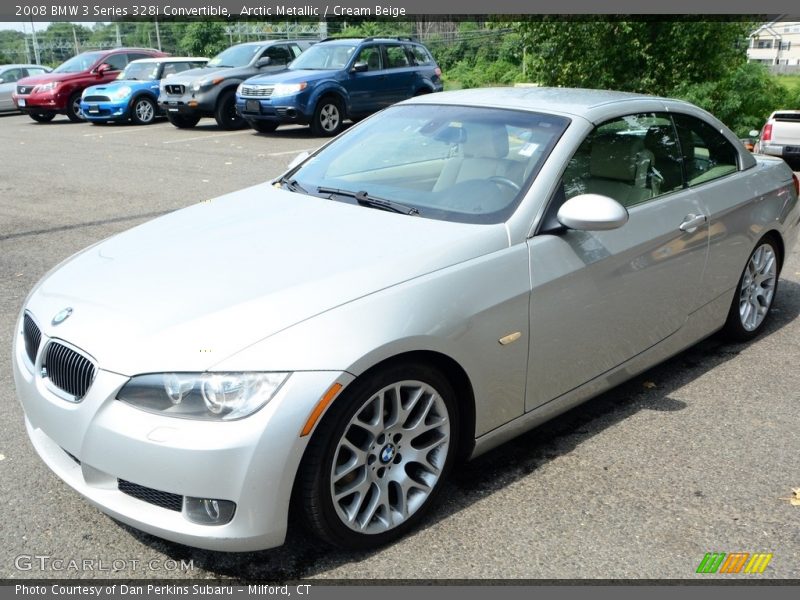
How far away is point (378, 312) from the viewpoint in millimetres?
2969

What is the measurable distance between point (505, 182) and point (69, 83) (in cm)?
2028

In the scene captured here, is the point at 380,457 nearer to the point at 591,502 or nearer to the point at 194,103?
the point at 591,502

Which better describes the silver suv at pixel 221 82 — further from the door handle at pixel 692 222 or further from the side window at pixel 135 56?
the door handle at pixel 692 222

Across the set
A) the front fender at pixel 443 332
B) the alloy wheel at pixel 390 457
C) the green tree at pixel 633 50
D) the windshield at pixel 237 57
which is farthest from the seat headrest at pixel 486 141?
the windshield at pixel 237 57

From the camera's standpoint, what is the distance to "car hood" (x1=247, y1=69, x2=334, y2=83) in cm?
1588

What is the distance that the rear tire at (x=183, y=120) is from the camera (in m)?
18.5

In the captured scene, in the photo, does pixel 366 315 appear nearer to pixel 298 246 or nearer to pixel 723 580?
pixel 298 246

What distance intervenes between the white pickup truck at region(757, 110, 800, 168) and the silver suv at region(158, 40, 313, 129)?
990 centimetres

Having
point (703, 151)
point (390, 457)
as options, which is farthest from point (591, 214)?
point (703, 151)

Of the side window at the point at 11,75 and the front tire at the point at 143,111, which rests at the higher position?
the side window at the point at 11,75

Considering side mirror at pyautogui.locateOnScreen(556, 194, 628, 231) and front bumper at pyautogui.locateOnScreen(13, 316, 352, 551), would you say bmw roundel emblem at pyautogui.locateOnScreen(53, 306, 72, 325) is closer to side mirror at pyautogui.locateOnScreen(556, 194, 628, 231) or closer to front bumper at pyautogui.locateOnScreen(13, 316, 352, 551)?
front bumper at pyautogui.locateOnScreen(13, 316, 352, 551)

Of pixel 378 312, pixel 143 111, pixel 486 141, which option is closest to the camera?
pixel 378 312

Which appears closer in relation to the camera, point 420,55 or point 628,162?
point 628,162

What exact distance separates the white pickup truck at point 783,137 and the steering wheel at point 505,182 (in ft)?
41.1
